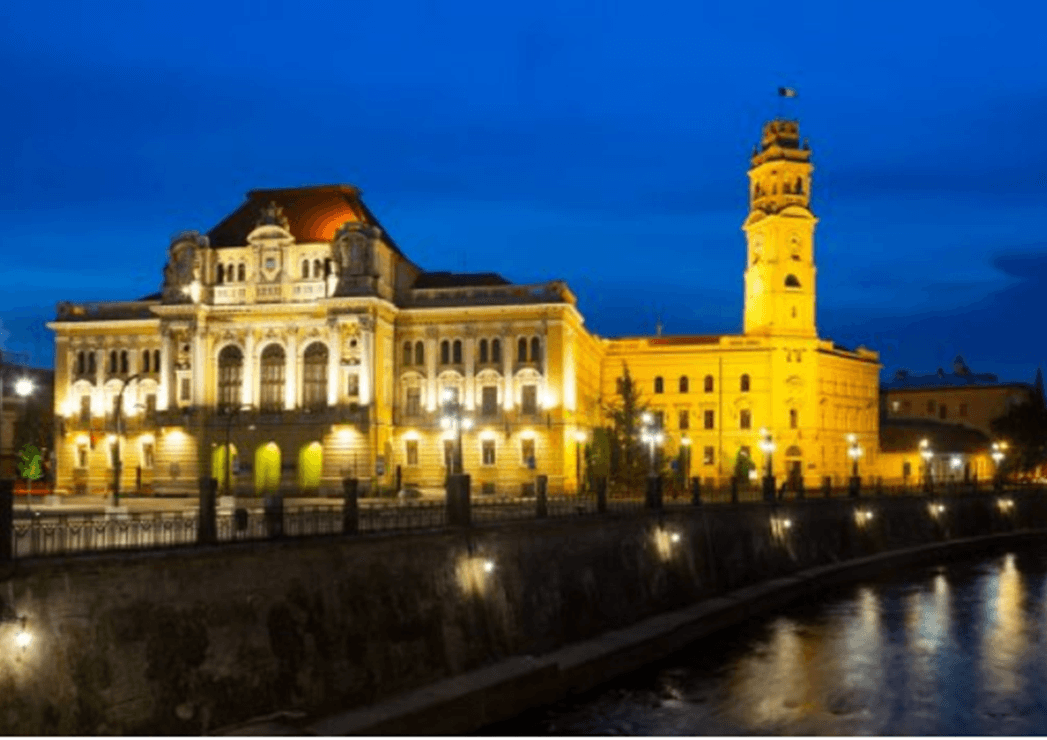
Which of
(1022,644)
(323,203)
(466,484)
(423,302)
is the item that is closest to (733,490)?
(1022,644)

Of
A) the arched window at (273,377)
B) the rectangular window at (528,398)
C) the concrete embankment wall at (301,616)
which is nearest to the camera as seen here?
the concrete embankment wall at (301,616)

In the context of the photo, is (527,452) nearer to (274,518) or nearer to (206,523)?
(274,518)

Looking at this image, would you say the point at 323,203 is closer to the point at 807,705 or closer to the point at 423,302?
the point at 423,302

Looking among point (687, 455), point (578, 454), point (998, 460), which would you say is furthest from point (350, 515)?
point (998, 460)

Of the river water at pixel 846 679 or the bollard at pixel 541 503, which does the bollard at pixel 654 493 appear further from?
the bollard at pixel 541 503

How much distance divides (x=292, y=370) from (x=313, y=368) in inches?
52.9

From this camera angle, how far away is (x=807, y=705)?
110 feet

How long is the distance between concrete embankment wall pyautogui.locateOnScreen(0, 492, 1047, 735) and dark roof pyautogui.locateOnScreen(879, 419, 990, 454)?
2919 inches

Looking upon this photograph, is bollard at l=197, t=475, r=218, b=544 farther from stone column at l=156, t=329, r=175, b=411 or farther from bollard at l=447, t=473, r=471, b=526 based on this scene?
stone column at l=156, t=329, r=175, b=411

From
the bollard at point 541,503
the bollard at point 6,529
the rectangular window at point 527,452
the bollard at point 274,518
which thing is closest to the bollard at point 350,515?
the bollard at point 274,518

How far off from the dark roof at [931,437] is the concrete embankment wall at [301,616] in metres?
74.1

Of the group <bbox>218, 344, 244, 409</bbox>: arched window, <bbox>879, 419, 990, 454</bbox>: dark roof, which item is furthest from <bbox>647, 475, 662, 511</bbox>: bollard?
<bbox>879, 419, 990, 454</bbox>: dark roof

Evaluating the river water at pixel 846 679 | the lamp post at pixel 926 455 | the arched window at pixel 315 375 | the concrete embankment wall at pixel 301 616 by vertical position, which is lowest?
the river water at pixel 846 679

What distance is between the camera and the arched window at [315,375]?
3319 inches
